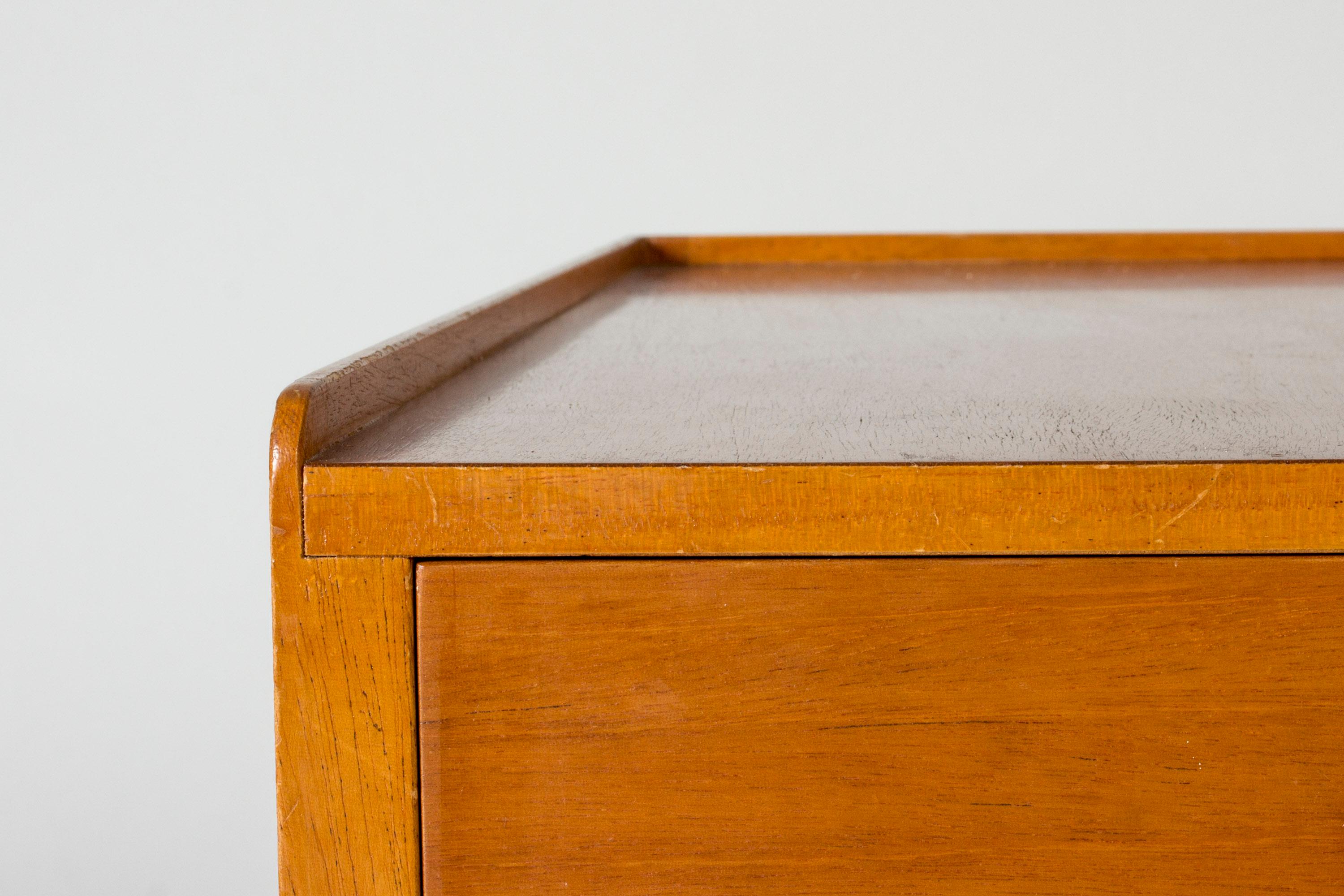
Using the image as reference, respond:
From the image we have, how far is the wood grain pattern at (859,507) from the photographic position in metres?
0.34

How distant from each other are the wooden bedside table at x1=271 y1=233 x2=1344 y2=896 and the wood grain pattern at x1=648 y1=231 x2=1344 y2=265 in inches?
32.8

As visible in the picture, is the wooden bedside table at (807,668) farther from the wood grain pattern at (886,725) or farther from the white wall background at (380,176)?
the white wall background at (380,176)

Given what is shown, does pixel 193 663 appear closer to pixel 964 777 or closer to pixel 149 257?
pixel 149 257

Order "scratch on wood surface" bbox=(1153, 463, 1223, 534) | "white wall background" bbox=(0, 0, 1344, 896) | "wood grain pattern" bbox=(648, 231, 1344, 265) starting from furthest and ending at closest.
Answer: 1. "white wall background" bbox=(0, 0, 1344, 896)
2. "wood grain pattern" bbox=(648, 231, 1344, 265)
3. "scratch on wood surface" bbox=(1153, 463, 1223, 534)

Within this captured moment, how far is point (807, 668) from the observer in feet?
1.13

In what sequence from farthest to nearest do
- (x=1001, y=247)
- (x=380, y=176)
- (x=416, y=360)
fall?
1. (x=380, y=176)
2. (x=1001, y=247)
3. (x=416, y=360)

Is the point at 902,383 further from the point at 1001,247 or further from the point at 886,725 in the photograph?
the point at 1001,247

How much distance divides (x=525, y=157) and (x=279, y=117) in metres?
0.36

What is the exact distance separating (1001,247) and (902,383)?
727 millimetres

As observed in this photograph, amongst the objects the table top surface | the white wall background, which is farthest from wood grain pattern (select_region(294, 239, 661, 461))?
the white wall background

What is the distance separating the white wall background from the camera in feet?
5.81

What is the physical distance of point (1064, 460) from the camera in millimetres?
342

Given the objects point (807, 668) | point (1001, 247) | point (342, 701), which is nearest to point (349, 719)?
point (342, 701)

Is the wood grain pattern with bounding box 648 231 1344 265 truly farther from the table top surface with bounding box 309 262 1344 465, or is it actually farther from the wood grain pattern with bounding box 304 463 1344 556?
the wood grain pattern with bounding box 304 463 1344 556
